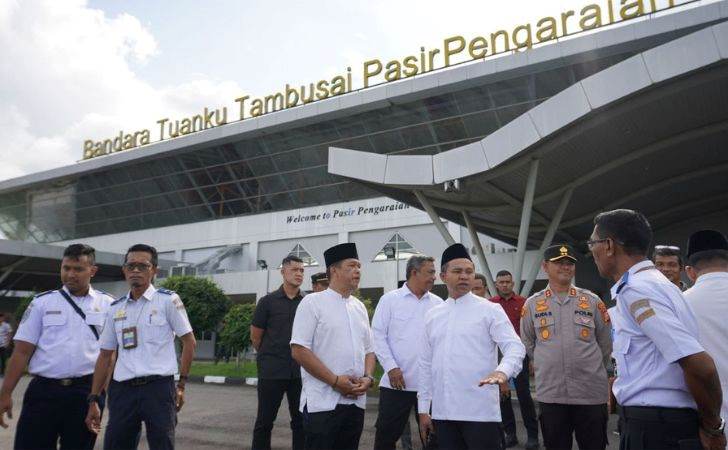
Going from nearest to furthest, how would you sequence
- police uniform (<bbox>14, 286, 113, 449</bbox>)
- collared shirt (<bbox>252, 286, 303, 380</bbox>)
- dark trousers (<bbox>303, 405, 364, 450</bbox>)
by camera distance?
dark trousers (<bbox>303, 405, 364, 450</bbox>)
police uniform (<bbox>14, 286, 113, 449</bbox>)
collared shirt (<bbox>252, 286, 303, 380</bbox>)

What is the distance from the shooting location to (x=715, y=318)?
303 centimetres

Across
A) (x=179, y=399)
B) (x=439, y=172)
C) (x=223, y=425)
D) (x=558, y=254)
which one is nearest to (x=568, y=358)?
(x=558, y=254)

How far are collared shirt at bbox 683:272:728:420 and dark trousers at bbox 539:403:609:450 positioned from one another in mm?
1346

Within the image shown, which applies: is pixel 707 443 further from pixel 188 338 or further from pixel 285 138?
pixel 285 138

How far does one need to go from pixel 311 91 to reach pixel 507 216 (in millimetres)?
15706

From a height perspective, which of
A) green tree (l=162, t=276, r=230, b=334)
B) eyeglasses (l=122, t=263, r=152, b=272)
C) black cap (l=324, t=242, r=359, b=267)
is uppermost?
green tree (l=162, t=276, r=230, b=334)

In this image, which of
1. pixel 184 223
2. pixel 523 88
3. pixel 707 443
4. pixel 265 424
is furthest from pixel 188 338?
pixel 184 223

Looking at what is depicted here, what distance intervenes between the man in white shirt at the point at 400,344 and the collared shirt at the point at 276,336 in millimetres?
1054

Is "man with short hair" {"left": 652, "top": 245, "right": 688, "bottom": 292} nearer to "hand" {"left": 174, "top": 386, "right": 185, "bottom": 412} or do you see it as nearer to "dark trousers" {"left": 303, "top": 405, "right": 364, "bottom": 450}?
"dark trousers" {"left": 303, "top": 405, "right": 364, "bottom": 450}

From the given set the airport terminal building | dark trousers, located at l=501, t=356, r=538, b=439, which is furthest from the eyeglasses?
the airport terminal building

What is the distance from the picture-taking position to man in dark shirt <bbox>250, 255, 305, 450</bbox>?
5434 millimetres

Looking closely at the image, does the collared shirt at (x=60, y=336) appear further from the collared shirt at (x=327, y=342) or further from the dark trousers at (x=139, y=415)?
the collared shirt at (x=327, y=342)

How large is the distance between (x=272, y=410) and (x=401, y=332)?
61.2 inches

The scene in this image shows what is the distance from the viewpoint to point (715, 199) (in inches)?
797
